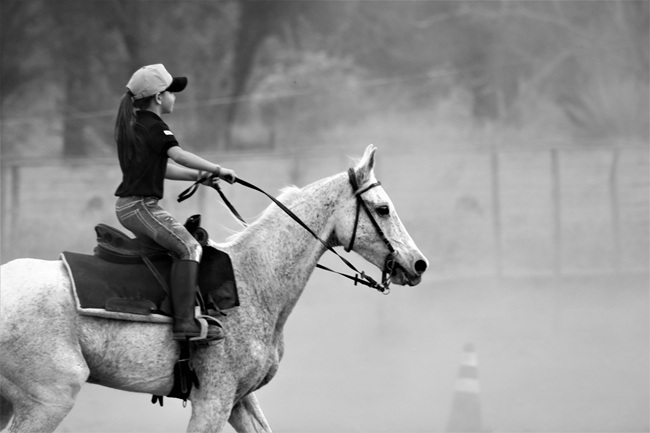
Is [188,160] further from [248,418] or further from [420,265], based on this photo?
[248,418]

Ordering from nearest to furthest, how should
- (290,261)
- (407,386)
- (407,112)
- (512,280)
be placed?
(290,261)
(407,386)
(512,280)
(407,112)

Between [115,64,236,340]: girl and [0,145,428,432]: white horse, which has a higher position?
[115,64,236,340]: girl

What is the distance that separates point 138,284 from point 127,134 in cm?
75

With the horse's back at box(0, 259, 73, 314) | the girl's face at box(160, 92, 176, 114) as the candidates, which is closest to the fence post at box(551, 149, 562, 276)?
the girl's face at box(160, 92, 176, 114)

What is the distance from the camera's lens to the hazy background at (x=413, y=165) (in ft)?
30.7

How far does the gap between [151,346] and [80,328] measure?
1.16 feet

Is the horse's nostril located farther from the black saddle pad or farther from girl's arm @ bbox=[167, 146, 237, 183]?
girl's arm @ bbox=[167, 146, 237, 183]

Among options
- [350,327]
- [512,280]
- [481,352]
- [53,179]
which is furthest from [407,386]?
[53,179]

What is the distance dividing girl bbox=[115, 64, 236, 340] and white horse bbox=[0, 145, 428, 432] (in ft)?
0.69

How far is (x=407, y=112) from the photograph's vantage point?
21656 millimetres

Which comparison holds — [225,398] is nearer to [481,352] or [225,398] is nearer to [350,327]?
[481,352]

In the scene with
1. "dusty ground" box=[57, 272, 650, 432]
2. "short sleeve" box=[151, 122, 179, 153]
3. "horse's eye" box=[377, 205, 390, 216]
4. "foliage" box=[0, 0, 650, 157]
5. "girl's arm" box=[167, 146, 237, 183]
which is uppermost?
"foliage" box=[0, 0, 650, 157]

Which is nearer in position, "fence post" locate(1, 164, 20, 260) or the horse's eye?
the horse's eye

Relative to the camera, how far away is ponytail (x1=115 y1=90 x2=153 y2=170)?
4.16m
